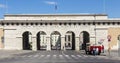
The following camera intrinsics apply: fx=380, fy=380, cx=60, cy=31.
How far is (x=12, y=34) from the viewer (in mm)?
99188

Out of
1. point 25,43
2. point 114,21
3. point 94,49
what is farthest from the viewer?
point 25,43

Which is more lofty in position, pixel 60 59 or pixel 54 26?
pixel 54 26

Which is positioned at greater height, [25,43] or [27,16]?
[27,16]

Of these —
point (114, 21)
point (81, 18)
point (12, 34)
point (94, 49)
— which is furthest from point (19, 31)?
point (94, 49)

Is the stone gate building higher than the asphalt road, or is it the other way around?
the stone gate building

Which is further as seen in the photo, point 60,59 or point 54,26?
point 54,26

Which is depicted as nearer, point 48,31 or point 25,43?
point 48,31

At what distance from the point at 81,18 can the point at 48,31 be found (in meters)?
9.39

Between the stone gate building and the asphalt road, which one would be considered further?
the stone gate building

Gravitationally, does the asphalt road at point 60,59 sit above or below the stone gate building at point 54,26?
below

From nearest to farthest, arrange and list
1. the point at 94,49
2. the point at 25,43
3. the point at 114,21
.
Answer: the point at 94,49, the point at 114,21, the point at 25,43

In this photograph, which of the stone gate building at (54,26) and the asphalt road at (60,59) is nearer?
the asphalt road at (60,59)

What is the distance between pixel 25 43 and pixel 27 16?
481 inches

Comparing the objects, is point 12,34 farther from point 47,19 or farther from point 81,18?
point 81,18
